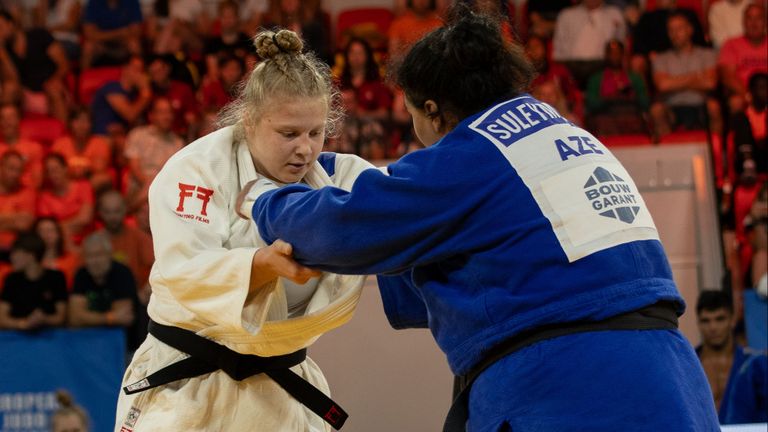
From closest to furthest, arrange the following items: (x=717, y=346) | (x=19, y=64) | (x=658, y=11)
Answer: (x=717, y=346) < (x=658, y=11) < (x=19, y=64)

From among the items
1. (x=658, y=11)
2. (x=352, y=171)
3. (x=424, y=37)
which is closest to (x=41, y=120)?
(x=658, y=11)

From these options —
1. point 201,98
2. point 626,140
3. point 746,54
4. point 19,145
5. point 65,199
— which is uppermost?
point 746,54

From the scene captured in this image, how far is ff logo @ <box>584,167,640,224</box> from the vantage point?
226cm

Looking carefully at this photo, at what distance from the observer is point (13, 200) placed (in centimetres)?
780

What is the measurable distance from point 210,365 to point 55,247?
4.94 metres

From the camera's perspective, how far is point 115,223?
7461 mm

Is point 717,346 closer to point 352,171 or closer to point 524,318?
point 352,171

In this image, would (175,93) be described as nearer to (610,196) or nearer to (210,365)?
(210,365)

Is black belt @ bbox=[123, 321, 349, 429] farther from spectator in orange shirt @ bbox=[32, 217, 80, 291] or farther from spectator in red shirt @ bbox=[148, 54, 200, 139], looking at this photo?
spectator in red shirt @ bbox=[148, 54, 200, 139]

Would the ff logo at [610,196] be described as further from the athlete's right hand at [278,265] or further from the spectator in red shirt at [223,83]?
the spectator in red shirt at [223,83]

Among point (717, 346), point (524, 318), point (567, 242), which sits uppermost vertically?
point (567, 242)

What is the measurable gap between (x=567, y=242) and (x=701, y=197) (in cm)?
496

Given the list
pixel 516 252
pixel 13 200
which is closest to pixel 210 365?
pixel 516 252

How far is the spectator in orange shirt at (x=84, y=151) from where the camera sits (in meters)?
7.93
